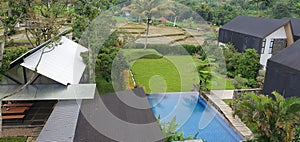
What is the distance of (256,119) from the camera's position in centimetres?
759

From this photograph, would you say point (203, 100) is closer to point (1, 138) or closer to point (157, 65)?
point (157, 65)

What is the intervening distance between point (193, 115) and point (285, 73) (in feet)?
14.9

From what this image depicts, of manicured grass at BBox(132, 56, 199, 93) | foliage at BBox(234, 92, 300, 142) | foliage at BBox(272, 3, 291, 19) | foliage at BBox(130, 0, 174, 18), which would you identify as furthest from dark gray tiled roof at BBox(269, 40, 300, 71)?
foliage at BBox(272, 3, 291, 19)

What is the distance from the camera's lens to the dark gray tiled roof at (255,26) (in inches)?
736

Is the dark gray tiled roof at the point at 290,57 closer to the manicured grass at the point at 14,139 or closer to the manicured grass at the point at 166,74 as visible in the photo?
the manicured grass at the point at 166,74

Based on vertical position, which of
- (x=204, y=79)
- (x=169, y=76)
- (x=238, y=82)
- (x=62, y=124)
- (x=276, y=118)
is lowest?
(x=169, y=76)

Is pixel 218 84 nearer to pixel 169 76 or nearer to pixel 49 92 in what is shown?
pixel 169 76

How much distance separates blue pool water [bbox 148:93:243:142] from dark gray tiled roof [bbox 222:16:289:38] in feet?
29.4

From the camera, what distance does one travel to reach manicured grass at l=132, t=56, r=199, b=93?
599 inches

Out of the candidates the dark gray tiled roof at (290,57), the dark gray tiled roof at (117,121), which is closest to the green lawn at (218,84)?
the dark gray tiled roof at (290,57)

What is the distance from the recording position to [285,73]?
Answer: 11.1 m

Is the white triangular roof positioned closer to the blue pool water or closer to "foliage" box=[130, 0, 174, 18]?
the blue pool water

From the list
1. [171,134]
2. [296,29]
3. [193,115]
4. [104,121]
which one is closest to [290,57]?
[193,115]

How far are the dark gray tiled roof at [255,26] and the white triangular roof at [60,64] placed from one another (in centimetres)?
1344
